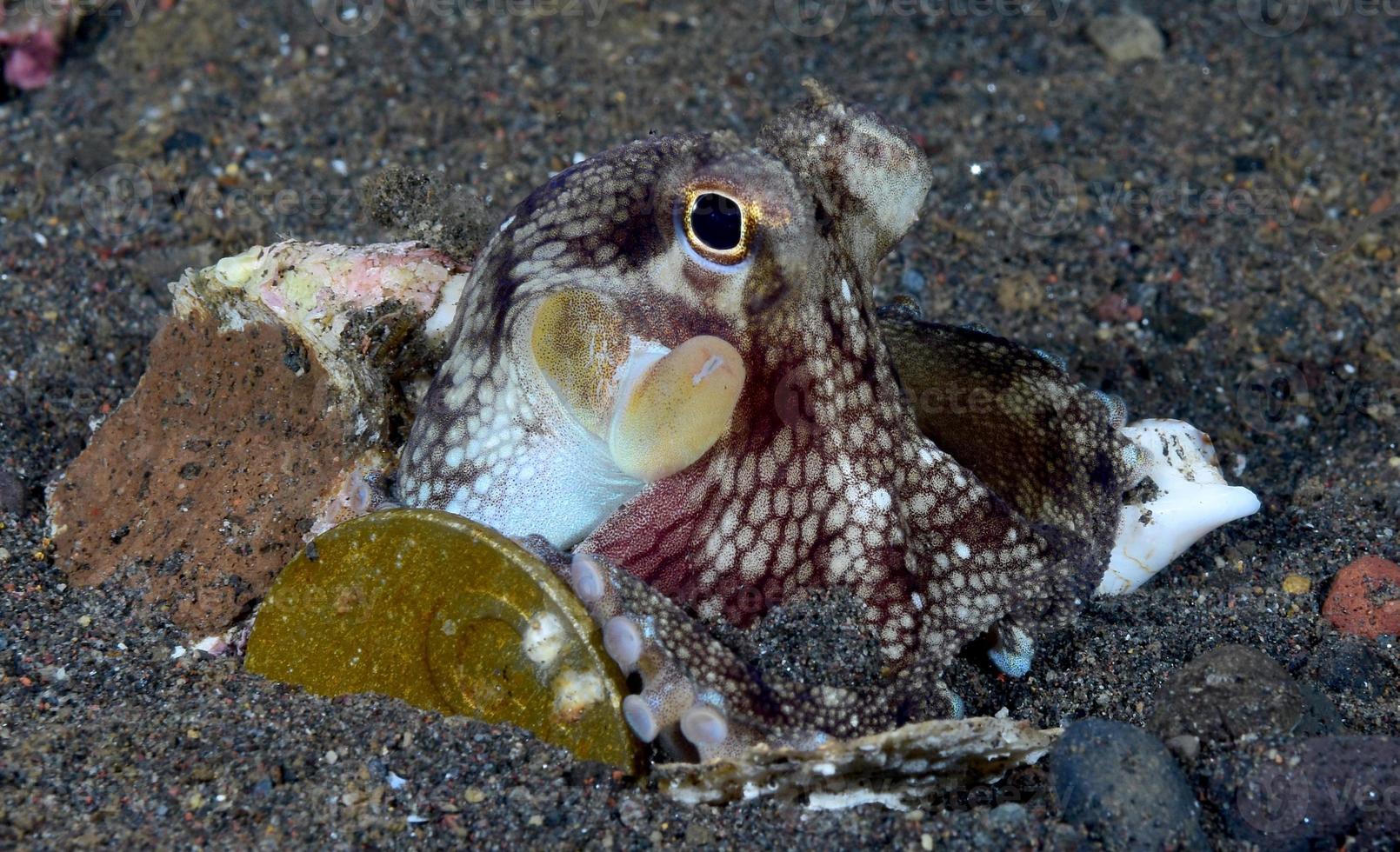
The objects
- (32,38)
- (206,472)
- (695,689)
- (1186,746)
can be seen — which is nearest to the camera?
(695,689)

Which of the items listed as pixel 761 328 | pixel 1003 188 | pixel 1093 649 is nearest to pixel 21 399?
pixel 761 328

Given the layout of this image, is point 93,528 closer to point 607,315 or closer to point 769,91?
point 607,315

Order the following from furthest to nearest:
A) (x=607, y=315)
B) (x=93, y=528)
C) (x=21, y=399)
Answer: (x=21, y=399) < (x=93, y=528) < (x=607, y=315)

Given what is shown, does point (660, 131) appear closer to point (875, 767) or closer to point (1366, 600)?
point (1366, 600)

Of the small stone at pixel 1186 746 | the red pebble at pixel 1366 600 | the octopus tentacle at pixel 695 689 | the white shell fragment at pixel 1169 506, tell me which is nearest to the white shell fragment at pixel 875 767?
the octopus tentacle at pixel 695 689

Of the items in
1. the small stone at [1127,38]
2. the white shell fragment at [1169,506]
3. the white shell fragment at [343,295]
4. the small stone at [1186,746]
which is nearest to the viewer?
the small stone at [1186,746]

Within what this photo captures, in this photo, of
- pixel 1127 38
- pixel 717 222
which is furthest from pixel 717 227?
pixel 1127 38

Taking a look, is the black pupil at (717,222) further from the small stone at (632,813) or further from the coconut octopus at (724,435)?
the small stone at (632,813)
